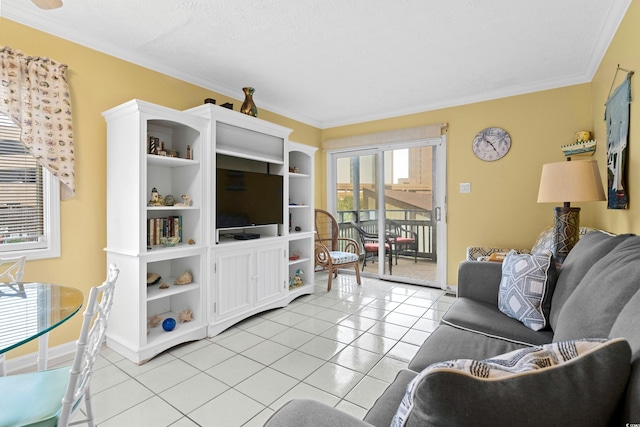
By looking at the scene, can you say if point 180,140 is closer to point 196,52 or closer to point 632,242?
point 196,52

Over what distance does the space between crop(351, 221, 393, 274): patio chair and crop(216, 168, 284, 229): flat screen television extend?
1830 mm

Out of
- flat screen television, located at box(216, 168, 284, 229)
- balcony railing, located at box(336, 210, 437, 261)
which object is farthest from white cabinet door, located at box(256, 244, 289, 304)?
balcony railing, located at box(336, 210, 437, 261)

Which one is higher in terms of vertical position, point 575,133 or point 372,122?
point 372,122

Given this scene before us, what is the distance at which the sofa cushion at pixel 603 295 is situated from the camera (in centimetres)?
104

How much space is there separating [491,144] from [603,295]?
3.07 m

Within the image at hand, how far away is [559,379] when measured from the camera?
0.60 m

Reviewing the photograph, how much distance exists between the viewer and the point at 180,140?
2918 mm

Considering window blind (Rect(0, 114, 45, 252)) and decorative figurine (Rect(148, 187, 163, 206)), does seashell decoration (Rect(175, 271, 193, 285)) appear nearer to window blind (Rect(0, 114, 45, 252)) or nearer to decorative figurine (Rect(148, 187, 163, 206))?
decorative figurine (Rect(148, 187, 163, 206))

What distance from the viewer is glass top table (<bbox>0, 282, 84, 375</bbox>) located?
110 cm

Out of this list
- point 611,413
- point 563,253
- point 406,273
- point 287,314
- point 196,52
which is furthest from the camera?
point 406,273

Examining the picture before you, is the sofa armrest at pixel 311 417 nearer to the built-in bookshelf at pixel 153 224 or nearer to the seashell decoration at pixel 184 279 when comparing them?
the built-in bookshelf at pixel 153 224

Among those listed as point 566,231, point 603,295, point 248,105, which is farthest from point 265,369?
point 248,105

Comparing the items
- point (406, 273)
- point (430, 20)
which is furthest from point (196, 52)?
point (406, 273)

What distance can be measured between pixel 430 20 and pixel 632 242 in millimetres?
1879
